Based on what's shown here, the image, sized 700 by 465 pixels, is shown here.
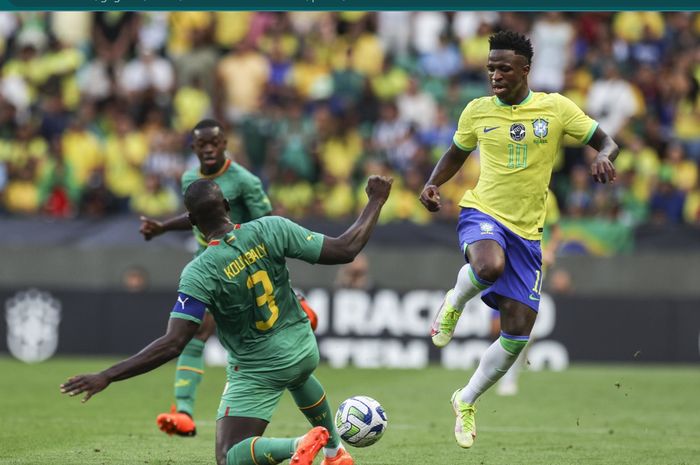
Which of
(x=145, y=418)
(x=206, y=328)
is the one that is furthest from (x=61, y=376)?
(x=206, y=328)

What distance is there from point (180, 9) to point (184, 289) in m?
2.68

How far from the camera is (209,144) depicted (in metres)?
11.5

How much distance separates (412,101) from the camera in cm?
2259

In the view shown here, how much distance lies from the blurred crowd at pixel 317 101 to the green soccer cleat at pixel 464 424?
10399 mm

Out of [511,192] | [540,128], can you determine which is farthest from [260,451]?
[540,128]

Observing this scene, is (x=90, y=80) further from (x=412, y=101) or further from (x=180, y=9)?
(x=180, y=9)

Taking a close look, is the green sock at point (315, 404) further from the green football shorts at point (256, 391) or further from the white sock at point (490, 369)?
the white sock at point (490, 369)

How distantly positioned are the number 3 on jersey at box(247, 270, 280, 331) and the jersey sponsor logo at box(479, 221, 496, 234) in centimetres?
188

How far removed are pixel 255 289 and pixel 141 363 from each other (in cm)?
96

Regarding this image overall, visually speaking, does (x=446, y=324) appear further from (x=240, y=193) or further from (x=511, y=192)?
(x=240, y=193)

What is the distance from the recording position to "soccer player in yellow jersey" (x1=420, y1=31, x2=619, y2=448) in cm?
973

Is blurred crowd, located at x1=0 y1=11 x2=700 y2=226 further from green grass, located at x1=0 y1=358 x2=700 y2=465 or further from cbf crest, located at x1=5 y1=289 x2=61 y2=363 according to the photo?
green grass, located at x1=0 y1=358 x2=700 y2=465

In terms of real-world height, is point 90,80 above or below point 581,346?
above

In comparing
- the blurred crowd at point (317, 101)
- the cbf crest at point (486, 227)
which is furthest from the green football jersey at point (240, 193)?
the blurred crowd at point (317, 101)
